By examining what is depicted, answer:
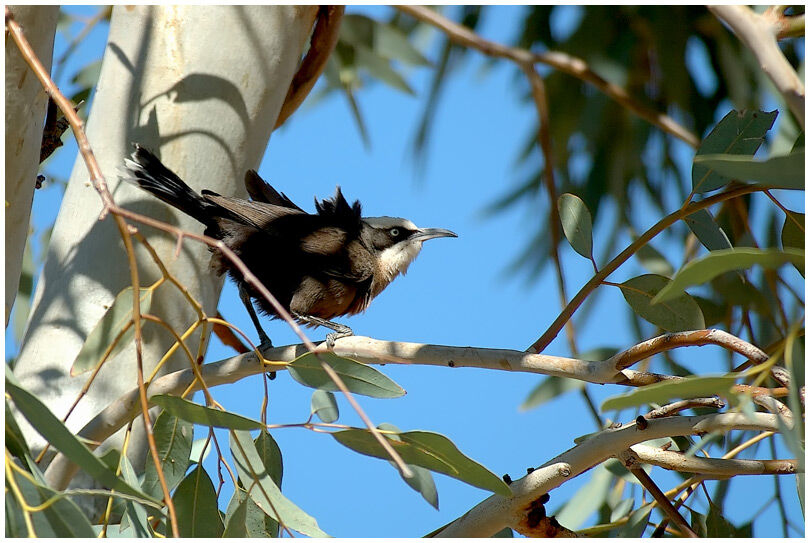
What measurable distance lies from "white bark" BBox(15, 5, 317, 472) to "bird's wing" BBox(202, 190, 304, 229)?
0.08 ft

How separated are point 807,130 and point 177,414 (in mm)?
1005

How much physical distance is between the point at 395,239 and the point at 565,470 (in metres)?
1.64

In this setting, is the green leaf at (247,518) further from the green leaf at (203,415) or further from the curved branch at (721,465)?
the curved branch at (721,465)

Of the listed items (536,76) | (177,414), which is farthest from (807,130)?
(536,76)

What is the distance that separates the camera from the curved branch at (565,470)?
1398mm

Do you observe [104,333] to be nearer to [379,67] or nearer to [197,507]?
[197,507]

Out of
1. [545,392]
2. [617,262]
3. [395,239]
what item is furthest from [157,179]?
→ [545,392]

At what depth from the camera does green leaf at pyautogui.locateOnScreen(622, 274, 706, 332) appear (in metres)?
1.64

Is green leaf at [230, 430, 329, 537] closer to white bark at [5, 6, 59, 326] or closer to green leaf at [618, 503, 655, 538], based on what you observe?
white bark at [5, 6, 59, 326]

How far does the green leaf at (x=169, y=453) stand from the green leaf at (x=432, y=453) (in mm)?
307

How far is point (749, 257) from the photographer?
3.34ft

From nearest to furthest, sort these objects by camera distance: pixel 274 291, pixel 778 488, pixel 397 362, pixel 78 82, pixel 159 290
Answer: pixel 397 362, pixel 159 290, pixel 778 488, pixel 274 291, pixel 78 82

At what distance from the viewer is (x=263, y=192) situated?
2514 millimetres

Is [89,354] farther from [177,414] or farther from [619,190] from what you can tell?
[619,190]
